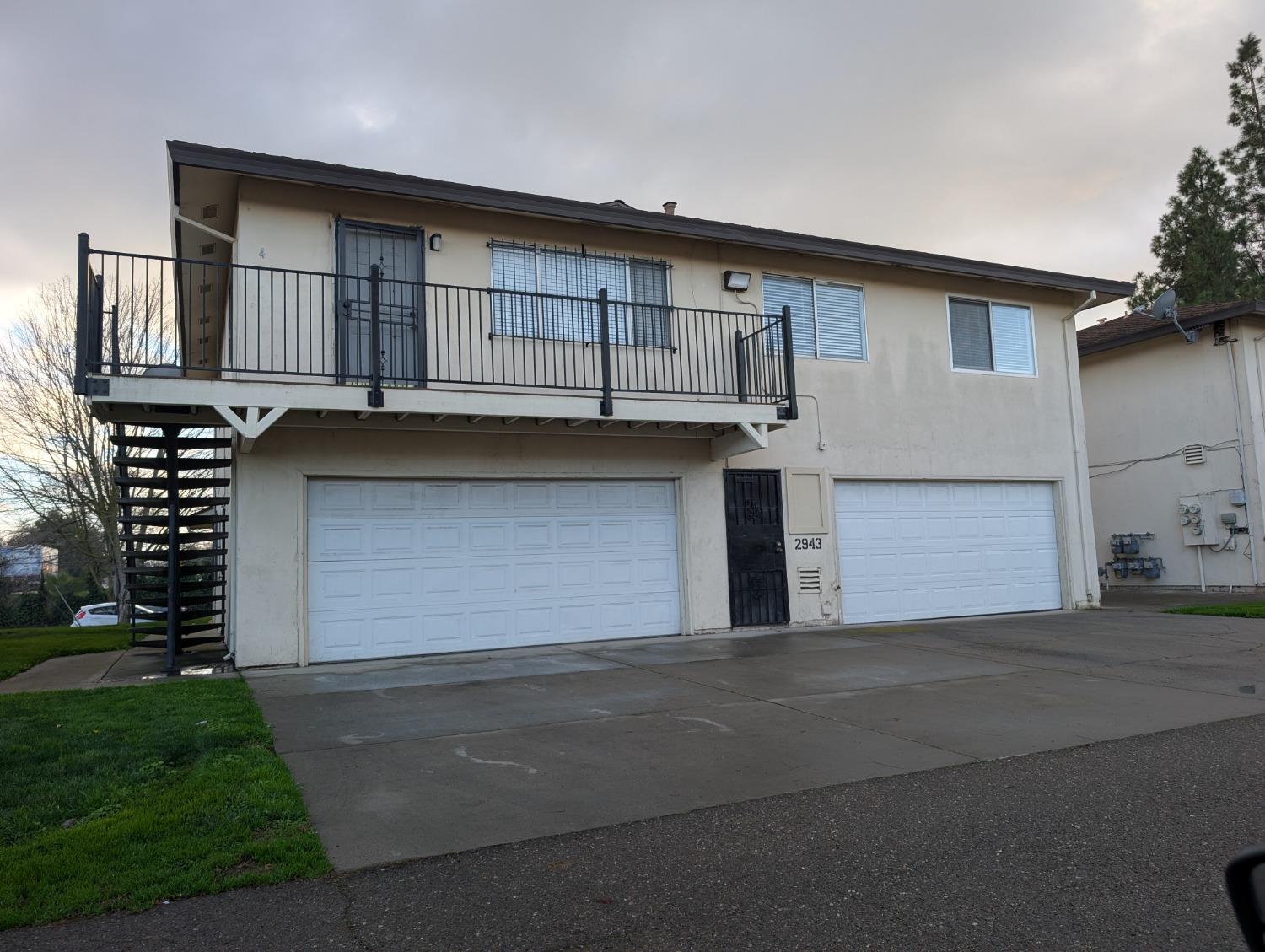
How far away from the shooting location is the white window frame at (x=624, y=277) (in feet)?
35.6

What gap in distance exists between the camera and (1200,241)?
2783cm

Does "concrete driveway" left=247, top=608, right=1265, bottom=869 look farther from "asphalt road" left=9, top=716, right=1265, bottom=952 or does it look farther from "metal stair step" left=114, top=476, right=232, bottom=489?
"metal stair step" left=114, top=476, right=232, bottom=489

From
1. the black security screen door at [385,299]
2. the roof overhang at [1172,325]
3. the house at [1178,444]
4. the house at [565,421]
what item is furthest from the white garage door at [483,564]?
the house at [1178,444]

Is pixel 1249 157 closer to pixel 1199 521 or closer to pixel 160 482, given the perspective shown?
pixel 1199 521

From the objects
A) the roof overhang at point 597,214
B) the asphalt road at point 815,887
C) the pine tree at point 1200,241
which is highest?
the pine tree at point 1200,241

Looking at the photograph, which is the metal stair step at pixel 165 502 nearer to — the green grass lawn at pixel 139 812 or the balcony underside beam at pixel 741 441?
the green grass lawn at pixel 139 812

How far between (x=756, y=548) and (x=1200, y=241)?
78.7ft

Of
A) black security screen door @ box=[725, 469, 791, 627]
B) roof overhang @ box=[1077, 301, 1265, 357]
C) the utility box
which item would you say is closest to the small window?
roof overhang @ box=[1077, 301, 1265, 357]

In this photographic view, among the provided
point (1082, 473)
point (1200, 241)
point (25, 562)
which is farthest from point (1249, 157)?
point (25, 562)

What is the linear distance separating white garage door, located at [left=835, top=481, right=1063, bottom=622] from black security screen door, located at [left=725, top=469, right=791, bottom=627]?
1083 mm

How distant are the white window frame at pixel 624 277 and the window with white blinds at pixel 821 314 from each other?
1609 millimetres

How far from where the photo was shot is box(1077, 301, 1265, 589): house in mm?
16359

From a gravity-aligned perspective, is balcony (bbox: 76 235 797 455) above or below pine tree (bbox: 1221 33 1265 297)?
below

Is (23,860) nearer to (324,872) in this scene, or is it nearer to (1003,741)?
(324,872)
